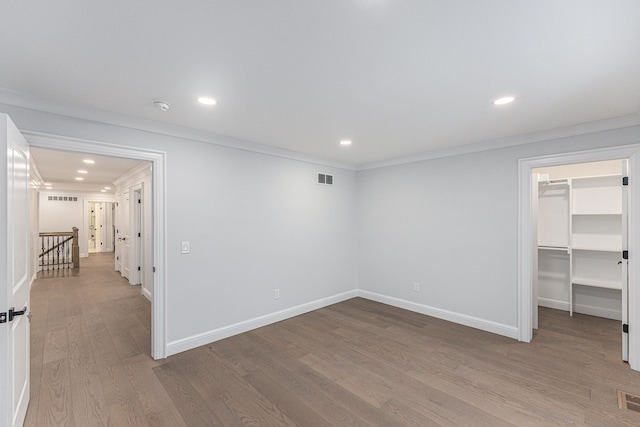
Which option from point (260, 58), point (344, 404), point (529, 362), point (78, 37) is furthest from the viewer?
point (529, 362)

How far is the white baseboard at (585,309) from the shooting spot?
13.9 ft

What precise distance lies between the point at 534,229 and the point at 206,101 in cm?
433

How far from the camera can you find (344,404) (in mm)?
2379

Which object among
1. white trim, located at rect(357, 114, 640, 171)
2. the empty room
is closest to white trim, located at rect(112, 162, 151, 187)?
the empty room

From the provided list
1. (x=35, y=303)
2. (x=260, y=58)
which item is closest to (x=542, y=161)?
(x=260, y=58)

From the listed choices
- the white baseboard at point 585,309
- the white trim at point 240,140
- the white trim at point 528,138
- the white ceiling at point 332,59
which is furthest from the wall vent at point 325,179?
the white baseboard at point 585,309

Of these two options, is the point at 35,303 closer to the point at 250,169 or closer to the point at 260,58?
the point at 250,169

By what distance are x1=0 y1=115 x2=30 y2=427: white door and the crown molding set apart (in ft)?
1.38

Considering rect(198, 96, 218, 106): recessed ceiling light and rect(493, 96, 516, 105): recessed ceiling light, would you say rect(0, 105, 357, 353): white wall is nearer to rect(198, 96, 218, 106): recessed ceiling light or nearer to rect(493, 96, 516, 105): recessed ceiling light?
rect(198, 96, 218, 106): recessed ceiling light

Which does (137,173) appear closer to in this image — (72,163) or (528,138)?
(72,163)

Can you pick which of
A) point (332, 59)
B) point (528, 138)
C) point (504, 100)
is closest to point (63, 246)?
point (332, 59)

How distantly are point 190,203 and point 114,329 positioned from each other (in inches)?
88.3

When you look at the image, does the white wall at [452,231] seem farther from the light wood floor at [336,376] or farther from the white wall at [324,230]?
the light wood floor at [336,376]

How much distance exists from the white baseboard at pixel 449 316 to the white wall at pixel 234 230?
2.64ft
